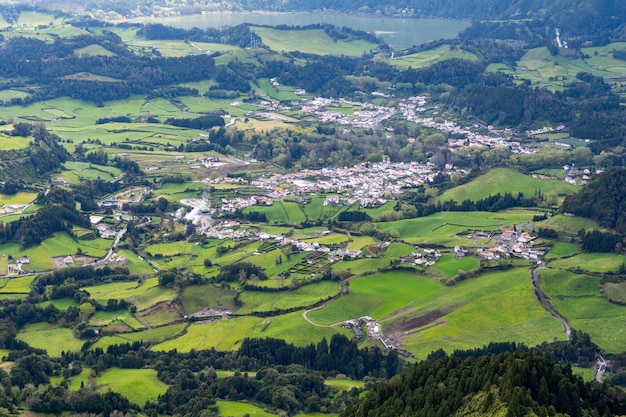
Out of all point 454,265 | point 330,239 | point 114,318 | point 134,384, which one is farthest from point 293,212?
point 134,384

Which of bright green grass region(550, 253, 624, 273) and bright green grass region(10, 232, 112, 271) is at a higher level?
bright green grass region(550, 253, 624, 273)

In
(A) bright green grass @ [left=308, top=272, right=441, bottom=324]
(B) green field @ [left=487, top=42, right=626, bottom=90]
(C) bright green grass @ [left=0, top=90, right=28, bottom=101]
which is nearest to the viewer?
(A) bright green grass @ [left=308, top=272, right=441, bottom=324]

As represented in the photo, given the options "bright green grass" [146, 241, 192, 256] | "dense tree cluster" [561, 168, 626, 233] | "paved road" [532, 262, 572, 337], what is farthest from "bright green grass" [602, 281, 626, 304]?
"bright green grass" [146, 241, 192, 256]

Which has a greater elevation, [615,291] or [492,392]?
[492,392]

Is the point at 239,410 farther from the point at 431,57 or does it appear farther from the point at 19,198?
the point at 431,57

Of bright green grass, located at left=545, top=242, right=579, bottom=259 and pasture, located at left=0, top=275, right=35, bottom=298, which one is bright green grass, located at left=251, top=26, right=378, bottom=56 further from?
pasture, located at left=0, top=275, right=35, bottom=298

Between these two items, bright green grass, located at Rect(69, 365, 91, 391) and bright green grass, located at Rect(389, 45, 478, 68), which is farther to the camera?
bright green grass, located at Rect(389, 45, 478, 68)

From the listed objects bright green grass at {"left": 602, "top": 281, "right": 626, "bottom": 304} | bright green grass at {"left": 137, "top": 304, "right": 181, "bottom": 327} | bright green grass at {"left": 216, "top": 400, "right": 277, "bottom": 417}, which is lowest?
bright green grass at {"left": 137, "top": 304, "right": 181, "bottom": 327}
